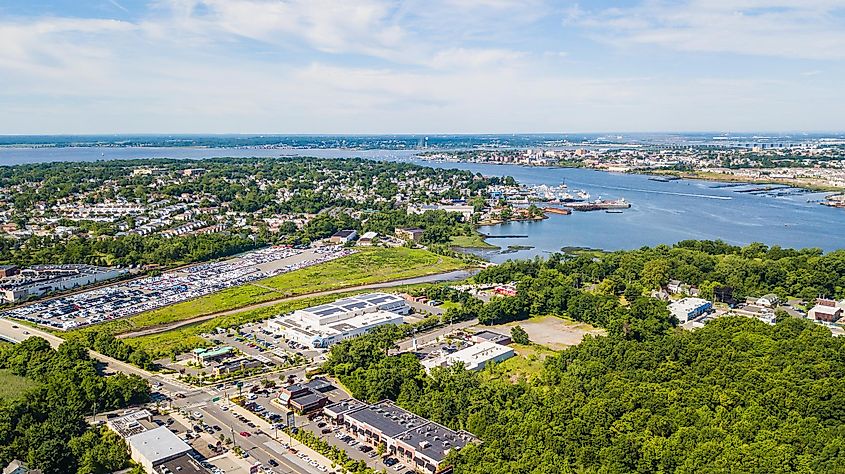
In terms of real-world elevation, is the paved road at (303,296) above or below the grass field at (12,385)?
below

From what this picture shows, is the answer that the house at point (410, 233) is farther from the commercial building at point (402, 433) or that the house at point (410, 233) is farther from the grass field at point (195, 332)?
the commercial building at point (402, 433)

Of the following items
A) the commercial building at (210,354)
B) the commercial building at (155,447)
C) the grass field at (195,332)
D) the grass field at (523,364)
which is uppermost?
the commercial building at (155,447)

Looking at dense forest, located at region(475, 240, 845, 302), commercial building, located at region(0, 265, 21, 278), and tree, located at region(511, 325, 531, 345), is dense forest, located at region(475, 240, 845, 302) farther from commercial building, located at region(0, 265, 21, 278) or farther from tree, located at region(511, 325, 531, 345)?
commercial building, located at region(0, 265, 21, 278)

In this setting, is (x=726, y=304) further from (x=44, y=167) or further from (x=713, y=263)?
(x=44, y=167)

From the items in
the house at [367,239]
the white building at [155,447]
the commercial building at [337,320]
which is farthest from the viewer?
the house at [367,239]

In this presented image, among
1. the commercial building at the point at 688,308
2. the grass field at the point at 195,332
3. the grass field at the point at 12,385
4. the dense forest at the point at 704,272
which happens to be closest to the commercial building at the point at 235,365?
the grass field at the point at 195,332

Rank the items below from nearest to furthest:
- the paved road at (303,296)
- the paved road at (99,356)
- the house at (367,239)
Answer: the paved road at (99,356) < the paved road at (303,296) < the house at (367,239)

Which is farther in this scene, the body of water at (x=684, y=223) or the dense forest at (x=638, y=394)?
the body of water at (x=684, y=223)
